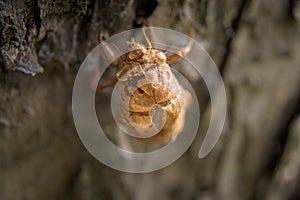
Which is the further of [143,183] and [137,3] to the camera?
[143,183]

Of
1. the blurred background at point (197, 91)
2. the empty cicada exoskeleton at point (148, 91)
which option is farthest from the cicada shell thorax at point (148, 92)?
the blurred background at point (197, 91)

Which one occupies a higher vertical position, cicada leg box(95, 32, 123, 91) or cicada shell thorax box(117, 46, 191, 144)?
cicada leg box(95, 32, 123, 91)

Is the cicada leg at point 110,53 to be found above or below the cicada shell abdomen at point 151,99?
above

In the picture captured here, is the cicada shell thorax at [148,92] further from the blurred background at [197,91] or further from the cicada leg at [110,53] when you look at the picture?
the blurred background at [197,91]

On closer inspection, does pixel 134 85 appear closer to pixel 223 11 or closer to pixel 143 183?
pixel 223 11

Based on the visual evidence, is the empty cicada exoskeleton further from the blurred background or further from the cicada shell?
the blurred background

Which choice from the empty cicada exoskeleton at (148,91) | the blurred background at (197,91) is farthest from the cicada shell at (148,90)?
the blurred background at (197,91)

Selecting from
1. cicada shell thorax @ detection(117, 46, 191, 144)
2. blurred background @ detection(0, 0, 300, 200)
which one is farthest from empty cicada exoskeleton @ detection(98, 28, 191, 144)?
blurred background @ detection(0, 0, 300, 200)

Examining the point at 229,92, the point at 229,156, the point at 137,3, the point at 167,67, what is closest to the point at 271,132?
the point at 229,156

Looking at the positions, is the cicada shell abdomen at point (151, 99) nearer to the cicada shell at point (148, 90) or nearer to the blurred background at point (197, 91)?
the cicada shell at point (148, 90)
